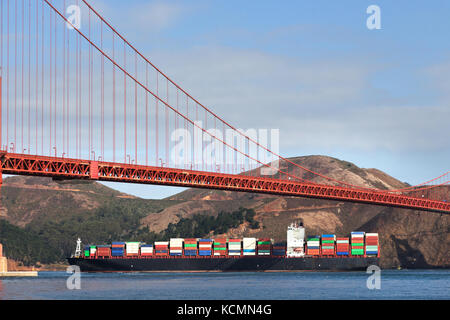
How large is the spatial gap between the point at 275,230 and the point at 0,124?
10326cm

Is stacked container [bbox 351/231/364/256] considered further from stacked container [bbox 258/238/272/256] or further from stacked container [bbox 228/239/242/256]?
stacked container [bbox 228/239/242/256]

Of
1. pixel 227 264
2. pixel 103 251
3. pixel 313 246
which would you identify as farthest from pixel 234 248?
pixel 103 251

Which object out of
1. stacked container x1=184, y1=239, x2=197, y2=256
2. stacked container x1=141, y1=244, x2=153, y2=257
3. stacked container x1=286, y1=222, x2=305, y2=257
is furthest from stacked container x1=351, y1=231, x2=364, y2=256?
stacked container x1=141, y1=244, x2=153, y2=257

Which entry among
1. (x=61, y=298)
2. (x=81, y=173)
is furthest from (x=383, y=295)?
(x=81, y=173)

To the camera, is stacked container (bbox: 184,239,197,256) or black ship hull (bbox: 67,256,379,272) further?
stacked container (bbox: 184,239,197,256)

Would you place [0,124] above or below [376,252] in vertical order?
above

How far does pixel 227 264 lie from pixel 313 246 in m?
14.5

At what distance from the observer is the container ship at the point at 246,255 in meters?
116

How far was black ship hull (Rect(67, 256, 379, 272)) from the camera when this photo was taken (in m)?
115

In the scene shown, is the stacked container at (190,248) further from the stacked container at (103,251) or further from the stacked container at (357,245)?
the stacked container at (357,245)

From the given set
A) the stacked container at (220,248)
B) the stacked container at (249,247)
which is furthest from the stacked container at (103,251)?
the stacked container at (249,247)
